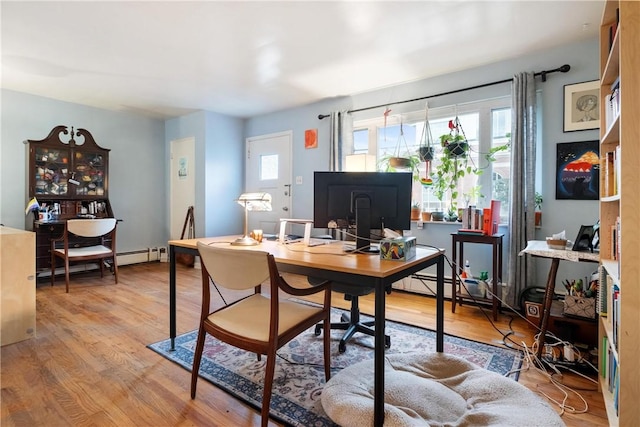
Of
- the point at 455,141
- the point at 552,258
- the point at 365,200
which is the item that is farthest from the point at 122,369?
the point at 455,141

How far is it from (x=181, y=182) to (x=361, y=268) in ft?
14.8

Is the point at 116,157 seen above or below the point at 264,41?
→ below

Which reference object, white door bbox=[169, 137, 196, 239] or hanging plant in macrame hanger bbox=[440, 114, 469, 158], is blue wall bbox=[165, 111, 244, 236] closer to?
white door bbox=[169, 137, 196, 239]

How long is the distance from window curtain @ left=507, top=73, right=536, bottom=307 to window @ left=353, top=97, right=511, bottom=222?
0.71 feet

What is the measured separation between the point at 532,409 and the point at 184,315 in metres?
2.56

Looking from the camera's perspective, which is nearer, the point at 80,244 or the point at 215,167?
the point at 80,244

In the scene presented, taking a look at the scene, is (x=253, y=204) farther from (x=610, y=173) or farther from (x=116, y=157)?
(x=116, y=157)

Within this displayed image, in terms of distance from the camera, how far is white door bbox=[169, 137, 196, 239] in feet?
16.4

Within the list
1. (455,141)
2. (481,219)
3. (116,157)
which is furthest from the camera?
(116,157)

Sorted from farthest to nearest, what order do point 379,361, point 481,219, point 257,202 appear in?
point 481,219, point 257,202, point 379,361

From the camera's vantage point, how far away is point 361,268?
1.42m

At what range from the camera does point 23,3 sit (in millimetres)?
2219

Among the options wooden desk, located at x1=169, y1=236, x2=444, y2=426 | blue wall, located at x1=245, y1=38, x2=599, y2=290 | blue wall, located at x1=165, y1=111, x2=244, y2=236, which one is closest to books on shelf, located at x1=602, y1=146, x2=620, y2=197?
wooden desk, located at x1=169, y1=236, x2=444, y2=426

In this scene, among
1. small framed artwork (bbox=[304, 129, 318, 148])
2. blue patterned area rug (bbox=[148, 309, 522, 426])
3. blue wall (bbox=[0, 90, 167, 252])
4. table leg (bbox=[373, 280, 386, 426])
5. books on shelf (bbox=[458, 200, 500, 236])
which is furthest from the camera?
small framed artwork (bbox=[304, 129, 318, 148])
